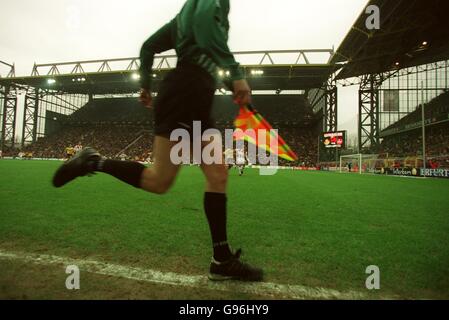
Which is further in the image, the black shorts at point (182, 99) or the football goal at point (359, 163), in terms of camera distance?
the football goal at point (359, 163)

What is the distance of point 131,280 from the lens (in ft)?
5.83

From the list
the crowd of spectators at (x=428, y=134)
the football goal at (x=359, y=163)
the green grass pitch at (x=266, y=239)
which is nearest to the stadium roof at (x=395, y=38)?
the crowd of spectators at (x=428, y=134)

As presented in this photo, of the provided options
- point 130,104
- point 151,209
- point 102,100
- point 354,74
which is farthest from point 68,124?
point 151,209

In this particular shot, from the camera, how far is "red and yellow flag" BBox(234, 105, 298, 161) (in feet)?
6.24

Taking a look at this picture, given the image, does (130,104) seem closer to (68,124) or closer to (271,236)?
(68,124)

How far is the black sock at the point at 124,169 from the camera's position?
6.85 feet

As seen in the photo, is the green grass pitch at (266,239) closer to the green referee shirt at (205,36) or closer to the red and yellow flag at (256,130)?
the red and yellow flag at (256,130)

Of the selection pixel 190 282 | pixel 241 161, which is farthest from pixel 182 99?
pixel 241 161

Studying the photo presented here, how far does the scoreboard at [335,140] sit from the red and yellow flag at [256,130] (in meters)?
29.0

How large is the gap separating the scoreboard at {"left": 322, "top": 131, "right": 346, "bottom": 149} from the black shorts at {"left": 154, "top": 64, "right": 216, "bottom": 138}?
1152 inches

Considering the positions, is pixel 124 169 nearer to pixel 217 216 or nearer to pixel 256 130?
pixel 217 216

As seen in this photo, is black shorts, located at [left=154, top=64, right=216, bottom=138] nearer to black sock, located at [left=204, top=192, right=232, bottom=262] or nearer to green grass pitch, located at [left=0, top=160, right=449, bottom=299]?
black sock, located at [left=204, top=192, right=232, bottom=262]

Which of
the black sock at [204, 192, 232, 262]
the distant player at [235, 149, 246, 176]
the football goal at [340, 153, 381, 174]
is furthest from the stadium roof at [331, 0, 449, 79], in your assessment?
the black sock at [204, 192, 232, 262]
